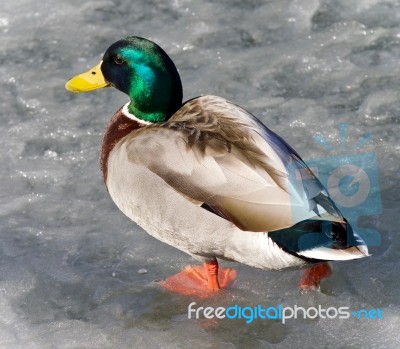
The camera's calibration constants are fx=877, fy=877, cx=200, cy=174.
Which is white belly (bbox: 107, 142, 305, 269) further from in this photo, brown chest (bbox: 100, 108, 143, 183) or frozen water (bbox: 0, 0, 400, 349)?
frozen water (bbox: 0, 0, 400, 349)

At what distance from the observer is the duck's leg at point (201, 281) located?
14.1 ft

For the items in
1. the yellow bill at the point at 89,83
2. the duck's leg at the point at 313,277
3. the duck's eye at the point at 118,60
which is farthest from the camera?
the yellow bill at the point at 89,83

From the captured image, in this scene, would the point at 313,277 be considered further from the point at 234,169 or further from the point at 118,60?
the point at 118,60

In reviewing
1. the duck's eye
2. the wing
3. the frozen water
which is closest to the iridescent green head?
the duck's eye

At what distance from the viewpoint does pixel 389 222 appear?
14.9 feet

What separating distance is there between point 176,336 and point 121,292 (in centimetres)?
46

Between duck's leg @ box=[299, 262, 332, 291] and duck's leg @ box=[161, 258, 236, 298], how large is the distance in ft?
1.30

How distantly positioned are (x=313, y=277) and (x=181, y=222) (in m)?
0.69

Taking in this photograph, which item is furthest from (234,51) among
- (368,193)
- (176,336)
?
(176,336)

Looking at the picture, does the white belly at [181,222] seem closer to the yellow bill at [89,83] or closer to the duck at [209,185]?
the duck at [209,185]

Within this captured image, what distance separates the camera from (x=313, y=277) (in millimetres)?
4133

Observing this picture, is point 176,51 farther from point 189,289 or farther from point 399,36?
point 189,289

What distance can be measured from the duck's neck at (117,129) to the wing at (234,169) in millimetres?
266

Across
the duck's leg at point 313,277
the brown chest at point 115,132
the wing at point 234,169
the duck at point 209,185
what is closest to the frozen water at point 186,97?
the duck's leg at point 313,277
